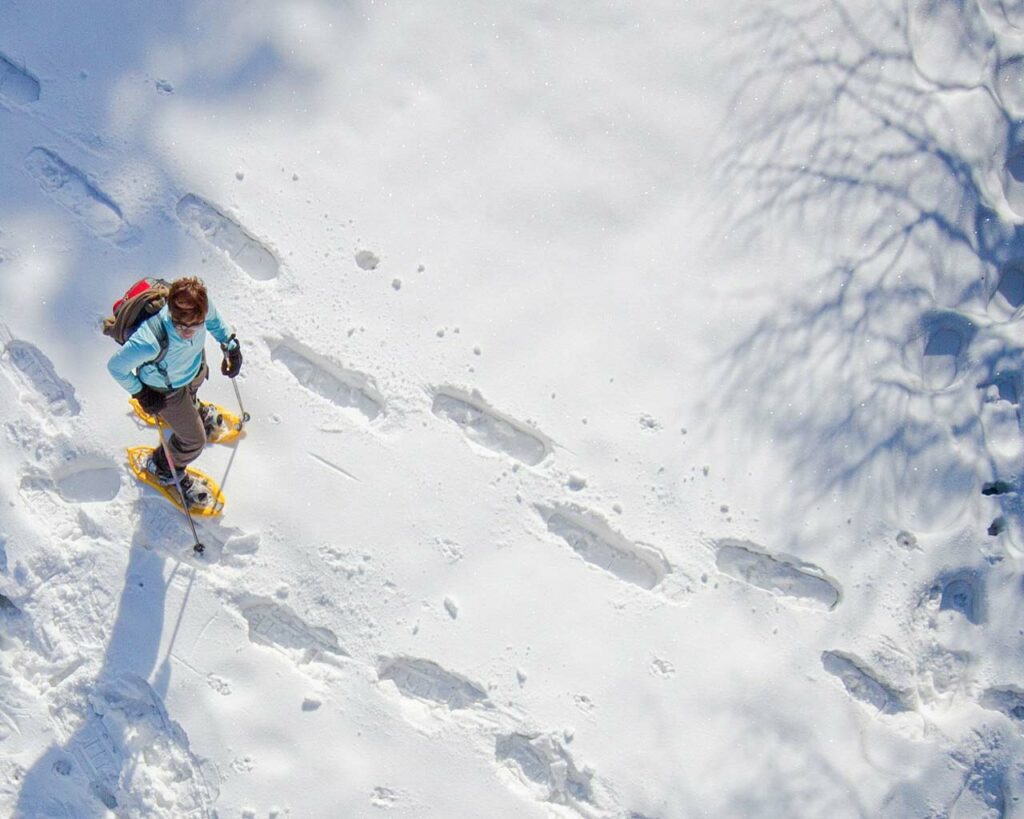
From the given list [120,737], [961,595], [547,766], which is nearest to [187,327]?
[120,737]

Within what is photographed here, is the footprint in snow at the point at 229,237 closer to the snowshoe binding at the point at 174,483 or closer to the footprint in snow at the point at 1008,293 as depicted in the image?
the snowshoe binding at the point at 174,483

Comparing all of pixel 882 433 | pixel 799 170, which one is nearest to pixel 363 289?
pixel 799 170

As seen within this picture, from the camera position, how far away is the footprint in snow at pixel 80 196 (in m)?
4.40

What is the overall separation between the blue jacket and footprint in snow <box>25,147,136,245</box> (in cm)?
130

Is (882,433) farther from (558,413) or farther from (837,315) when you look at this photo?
(558,413)

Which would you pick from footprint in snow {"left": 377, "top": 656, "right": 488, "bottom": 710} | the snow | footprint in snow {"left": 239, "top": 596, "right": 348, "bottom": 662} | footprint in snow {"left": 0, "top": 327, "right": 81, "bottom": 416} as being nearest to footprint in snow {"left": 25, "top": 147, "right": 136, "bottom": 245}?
the snow

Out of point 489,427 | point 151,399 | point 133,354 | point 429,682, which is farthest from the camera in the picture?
point 489,427

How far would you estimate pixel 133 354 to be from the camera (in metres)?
3.17

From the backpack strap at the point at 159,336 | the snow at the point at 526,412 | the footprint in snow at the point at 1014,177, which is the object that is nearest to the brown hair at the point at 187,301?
the backpack strap at the point at 159,336

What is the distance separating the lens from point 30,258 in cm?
A: 435

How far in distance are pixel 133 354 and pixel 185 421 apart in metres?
0.63

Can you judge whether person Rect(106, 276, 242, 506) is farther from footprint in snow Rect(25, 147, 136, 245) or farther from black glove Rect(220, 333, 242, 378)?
footprint in snow Rect(25, 147, 136, 245)

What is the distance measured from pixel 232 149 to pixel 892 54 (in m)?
3.63

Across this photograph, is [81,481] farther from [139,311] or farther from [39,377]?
[139,311]
